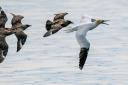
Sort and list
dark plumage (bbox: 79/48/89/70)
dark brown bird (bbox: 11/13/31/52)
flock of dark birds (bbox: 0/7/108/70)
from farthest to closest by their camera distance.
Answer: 1. dark brown bird (bbox: 11/13/31/52)
2. dark plumage (bbox: 79/48/89/70)
3. flock of dark birds (bbox: 0/7/108/70)

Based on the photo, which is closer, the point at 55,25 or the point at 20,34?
the point at 20,34

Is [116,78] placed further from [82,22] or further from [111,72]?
[82,22]

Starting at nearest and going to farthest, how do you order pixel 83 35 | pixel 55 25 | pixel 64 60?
pixel 83 35
pixel 55 25
pixel 64 60

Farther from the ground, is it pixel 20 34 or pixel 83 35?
pixel 83 35

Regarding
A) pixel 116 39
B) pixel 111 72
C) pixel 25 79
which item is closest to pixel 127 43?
pixel 116 39

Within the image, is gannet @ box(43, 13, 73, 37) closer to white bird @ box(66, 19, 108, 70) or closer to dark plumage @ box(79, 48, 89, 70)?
Answer: white bird @ box(66, 19, 108, 70)

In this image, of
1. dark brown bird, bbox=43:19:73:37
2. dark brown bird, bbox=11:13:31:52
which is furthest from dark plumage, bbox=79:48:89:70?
dark brown bird, bbox=11:13:31:52

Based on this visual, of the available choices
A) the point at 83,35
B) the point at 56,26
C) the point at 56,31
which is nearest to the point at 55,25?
the point at 56,26

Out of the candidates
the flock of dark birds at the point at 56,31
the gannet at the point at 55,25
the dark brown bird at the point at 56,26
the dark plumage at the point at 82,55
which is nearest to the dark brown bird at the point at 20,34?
the flock of dark birds at the point at 56,31

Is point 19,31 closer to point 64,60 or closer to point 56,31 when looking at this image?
point 56,31

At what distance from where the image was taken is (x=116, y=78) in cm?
13675

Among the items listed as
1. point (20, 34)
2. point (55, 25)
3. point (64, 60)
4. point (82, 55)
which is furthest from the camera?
point (64, 60)

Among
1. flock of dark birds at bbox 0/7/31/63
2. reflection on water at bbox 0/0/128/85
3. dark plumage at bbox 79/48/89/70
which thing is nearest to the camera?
dark plumage at bbox 79/48/89/70

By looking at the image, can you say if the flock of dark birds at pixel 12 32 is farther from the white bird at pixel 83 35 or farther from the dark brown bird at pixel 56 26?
the white bird at pixel 83 35
